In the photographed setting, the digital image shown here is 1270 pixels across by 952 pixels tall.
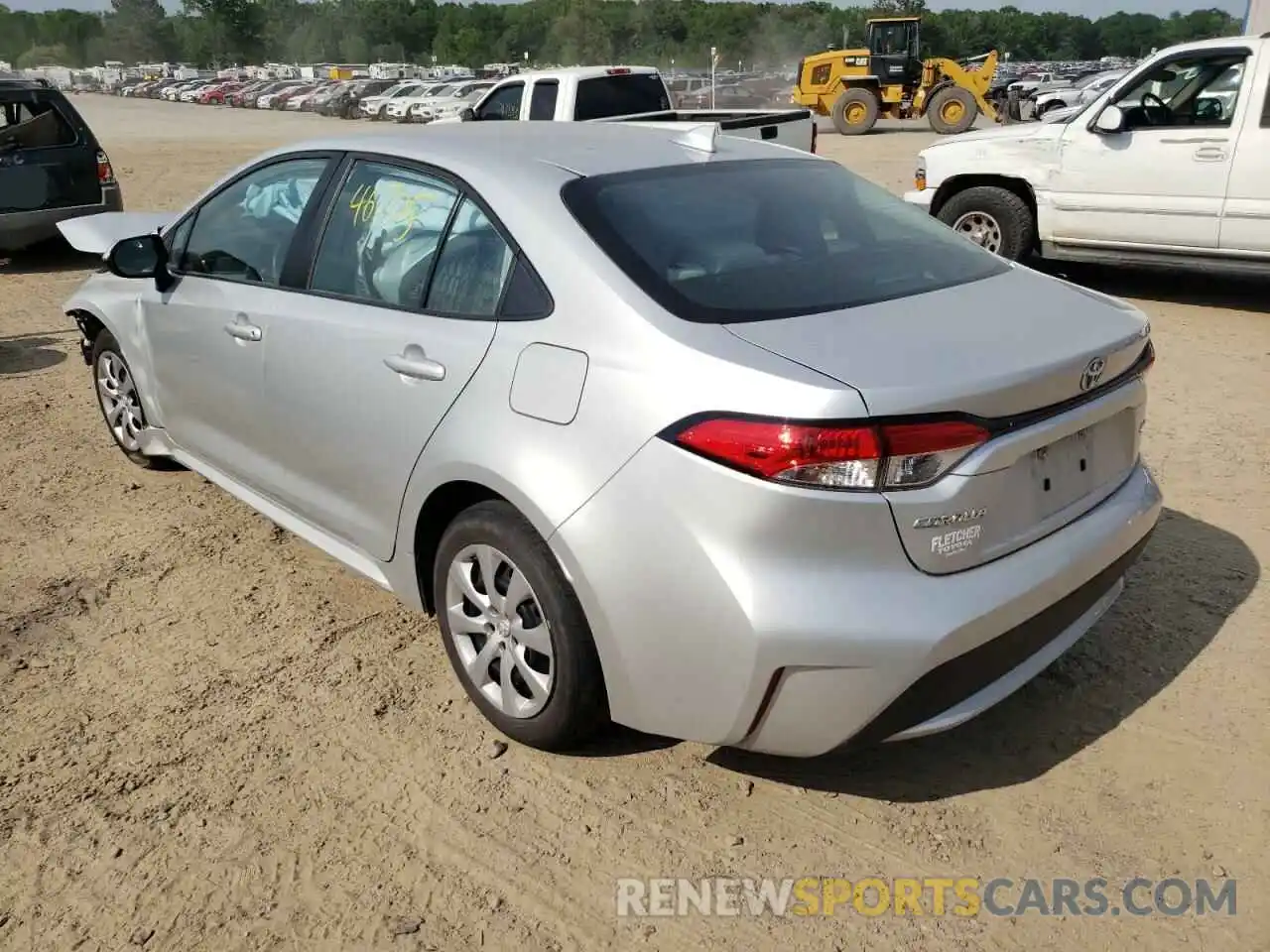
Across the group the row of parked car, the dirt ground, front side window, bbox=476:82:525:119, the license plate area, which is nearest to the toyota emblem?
the license plate area

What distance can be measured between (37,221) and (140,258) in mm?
7032

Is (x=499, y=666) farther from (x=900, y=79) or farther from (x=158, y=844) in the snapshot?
(x=900, y=79)

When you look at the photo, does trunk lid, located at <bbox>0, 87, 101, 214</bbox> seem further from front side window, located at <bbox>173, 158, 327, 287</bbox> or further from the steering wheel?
the steering wheel

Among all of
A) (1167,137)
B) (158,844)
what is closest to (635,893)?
(158,844)

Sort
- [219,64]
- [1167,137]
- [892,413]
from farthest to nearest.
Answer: [219,64]
[1167,137]
[892,413]

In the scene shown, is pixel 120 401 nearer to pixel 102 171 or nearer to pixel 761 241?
pixel 761 241

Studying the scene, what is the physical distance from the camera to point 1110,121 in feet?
25.4

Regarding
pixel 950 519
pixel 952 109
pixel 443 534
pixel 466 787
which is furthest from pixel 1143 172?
pixel 952 109

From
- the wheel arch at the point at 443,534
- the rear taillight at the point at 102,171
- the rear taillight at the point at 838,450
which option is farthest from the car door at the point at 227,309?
the rear taillight at the point at 102,171

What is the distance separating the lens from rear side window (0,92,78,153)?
1023 cm

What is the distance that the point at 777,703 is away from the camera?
7.88 ft

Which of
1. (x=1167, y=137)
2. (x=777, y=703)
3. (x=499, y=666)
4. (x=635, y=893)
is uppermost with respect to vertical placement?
(x=1167, y=137)

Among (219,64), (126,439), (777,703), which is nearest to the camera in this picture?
(777,703)

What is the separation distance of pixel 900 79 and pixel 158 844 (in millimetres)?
27961
